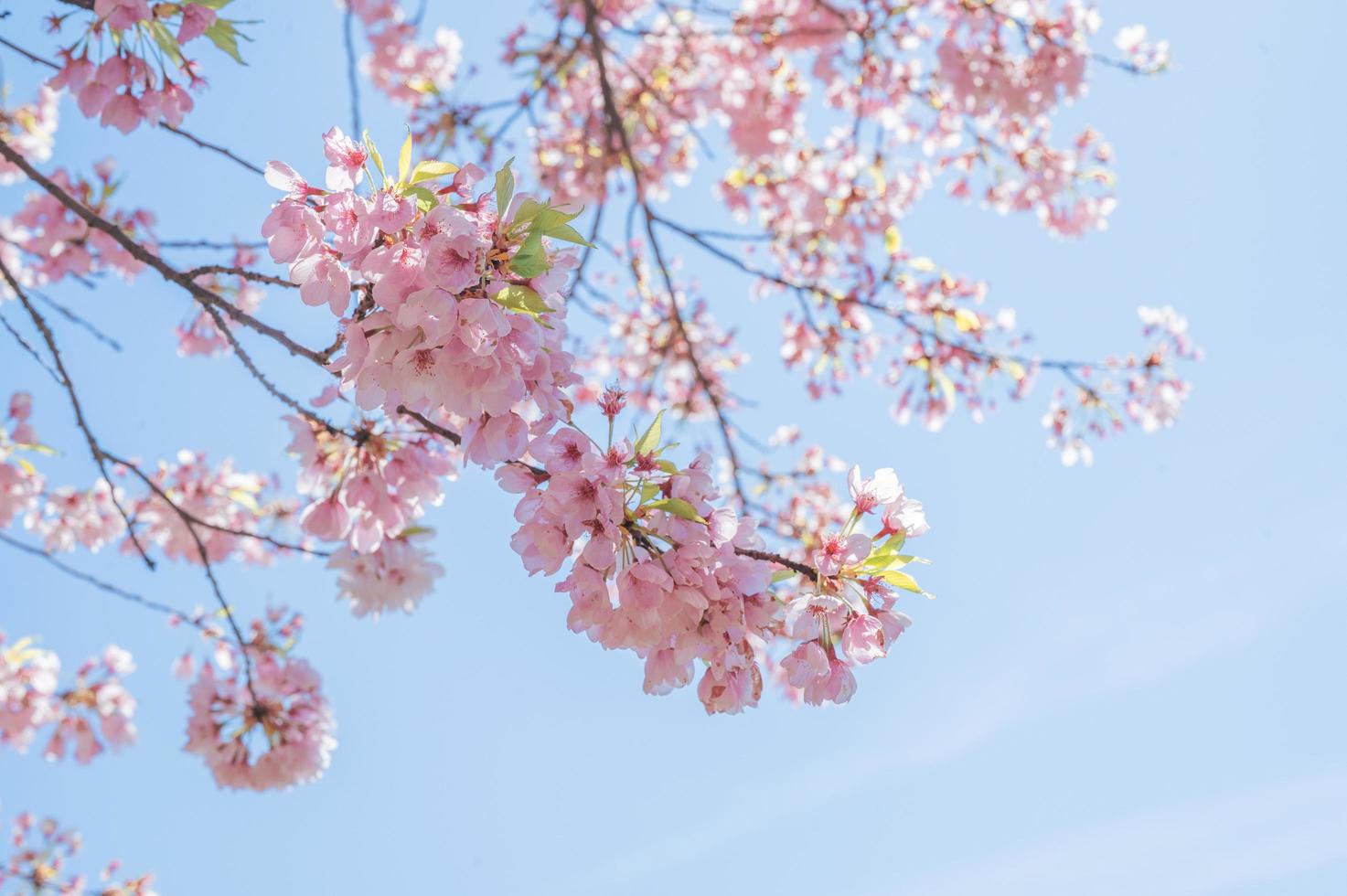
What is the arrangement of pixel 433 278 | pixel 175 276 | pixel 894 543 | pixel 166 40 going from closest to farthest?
pixel 433 278 → pixel 894 543 → pixel 175 276 → pixel 166 40

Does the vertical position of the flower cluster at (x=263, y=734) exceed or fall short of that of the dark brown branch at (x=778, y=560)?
it exceeds it

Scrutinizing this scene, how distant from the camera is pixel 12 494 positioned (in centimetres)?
357

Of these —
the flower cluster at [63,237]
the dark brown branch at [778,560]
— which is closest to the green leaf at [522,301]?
the dark brown branch at [778,560]

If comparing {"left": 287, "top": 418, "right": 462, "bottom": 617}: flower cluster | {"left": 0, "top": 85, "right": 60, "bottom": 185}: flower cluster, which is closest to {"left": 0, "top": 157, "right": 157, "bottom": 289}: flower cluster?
{"left": 0, "top": 85, "right": 60, "bottom": 185}: flower cluster

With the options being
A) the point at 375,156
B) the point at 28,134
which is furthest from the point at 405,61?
the point at 375,156

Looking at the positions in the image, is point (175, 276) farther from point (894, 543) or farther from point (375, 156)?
point (894, 543)

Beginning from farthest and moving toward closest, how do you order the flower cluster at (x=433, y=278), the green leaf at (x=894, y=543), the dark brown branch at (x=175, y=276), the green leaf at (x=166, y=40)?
the green leaf at (x=166, y=40) < the dark brown branch at (x=175, y=276) < the green leaf at (x=894, y=543) < the flower cluster at (x=433, y=278)

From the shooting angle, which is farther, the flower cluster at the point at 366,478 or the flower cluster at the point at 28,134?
the flower cluster at the point at 28,134

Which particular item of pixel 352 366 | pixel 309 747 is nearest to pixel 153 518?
pixel 309 747

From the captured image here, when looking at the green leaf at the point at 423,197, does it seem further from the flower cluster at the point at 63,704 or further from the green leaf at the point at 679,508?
the flower cluster at the point at 63,704

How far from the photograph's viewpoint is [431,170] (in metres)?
1.20

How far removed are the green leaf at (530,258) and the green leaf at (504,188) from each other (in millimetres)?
55

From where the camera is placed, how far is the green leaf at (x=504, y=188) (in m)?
1.18

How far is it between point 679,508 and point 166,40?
1.56 metres
